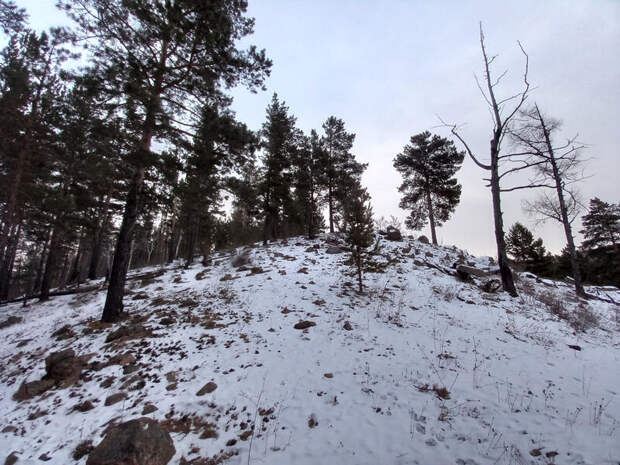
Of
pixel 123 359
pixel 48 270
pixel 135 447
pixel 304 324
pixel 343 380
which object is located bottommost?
pixel 123 359

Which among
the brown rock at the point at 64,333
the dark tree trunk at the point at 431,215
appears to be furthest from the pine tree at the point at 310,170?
the brown rock at the point at 64,333

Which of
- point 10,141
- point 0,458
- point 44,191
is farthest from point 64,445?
point 10,141

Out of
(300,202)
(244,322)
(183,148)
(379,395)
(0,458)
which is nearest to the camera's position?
(0,458)

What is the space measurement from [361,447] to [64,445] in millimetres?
4450

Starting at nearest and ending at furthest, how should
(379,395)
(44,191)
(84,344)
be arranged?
(379,395) → (84,344) → (44,191)

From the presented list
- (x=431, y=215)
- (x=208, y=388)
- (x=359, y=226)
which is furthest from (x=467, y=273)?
(x=208, y=388)

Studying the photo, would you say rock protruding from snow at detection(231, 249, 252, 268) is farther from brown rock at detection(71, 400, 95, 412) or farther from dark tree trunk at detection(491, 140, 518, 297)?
dark tree trunk at detection(491, 140, 518, 297)

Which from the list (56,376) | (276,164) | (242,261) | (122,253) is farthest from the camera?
(276,164)

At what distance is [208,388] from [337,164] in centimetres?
2007

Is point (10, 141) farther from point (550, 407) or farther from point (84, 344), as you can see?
point (550, 407)

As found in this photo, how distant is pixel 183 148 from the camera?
8.22m

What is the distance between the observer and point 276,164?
65.2 feet

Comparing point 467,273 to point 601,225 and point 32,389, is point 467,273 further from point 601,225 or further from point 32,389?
point 601,225

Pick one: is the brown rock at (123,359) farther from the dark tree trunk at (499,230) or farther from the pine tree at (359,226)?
the dark tree trunk at (499,230)
